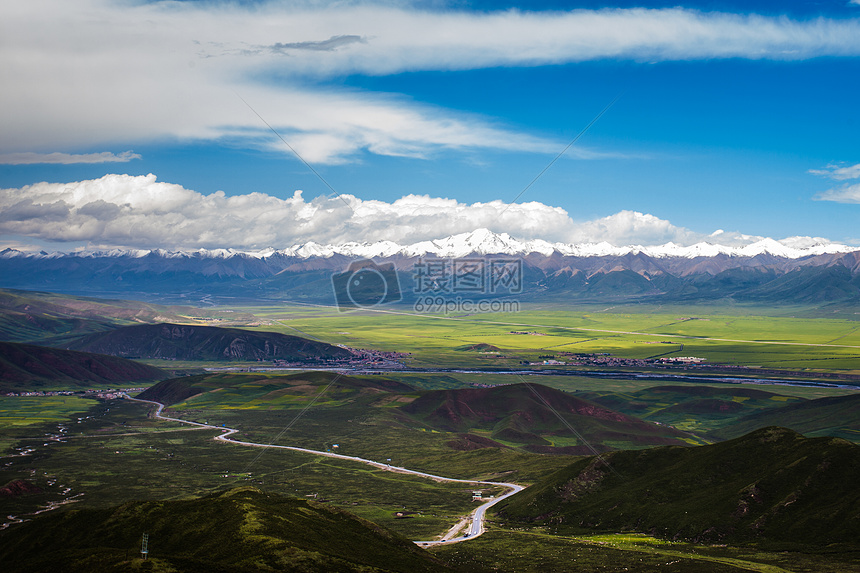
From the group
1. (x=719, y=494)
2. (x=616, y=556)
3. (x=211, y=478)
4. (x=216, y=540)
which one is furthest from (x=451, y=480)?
(x=216, y=540)

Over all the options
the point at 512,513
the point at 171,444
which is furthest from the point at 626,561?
the point at 171,444

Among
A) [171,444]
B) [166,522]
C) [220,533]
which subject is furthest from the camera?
[171,444]

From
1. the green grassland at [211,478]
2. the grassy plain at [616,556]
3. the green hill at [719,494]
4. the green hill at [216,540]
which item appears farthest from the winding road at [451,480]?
the green hill at [216,540]

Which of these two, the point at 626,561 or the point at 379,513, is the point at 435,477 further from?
the point at 626,561

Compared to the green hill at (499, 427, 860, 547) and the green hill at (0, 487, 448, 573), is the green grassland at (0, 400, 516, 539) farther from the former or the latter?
the green hill at (0, 487, 448, 573)

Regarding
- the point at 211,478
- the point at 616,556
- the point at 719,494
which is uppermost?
the point at 719,494

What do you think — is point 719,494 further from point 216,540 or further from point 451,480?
point 216,540
